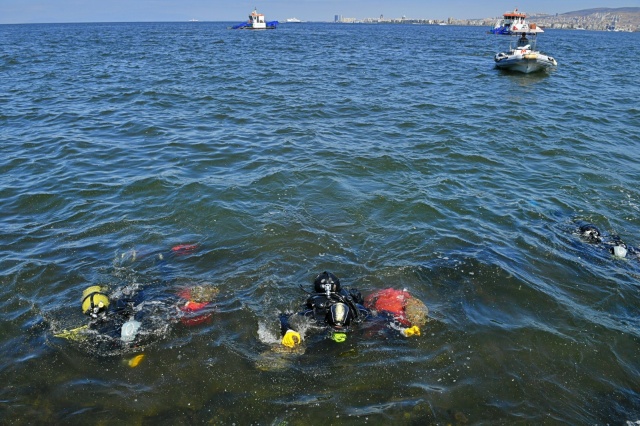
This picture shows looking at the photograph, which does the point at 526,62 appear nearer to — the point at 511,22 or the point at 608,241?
the point at 608,241

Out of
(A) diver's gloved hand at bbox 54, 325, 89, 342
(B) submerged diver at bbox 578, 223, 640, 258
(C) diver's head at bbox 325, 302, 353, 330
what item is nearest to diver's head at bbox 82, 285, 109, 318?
(A) diver's gloved hand at bbox 54, 325, 89, 342

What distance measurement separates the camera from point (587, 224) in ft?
33.2

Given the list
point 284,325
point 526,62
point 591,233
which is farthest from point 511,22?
point 284,325

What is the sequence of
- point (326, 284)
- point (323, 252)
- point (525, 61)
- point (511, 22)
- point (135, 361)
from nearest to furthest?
point (135, 361)
point (326, 284)
point (323, 252)
point (525, 61)
point (511, 22)

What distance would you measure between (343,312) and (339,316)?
0.29ft

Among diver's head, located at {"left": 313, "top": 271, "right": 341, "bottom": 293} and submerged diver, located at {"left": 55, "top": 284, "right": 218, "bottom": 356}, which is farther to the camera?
diver's head, located at {"left": 313, "top": 271, "right": 341, "bottom": 293}

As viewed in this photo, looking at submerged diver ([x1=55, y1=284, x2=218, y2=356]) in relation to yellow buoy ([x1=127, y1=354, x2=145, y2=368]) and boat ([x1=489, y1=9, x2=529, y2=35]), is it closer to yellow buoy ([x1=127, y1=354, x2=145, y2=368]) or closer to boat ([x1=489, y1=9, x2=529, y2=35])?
yellow buoy ([x1=127, y1=354, x2=145, y2=368])

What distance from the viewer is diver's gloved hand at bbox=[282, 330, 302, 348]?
6535 mm

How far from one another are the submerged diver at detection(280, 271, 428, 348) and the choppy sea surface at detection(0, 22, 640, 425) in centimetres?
25

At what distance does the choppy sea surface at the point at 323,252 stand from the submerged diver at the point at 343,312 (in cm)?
25

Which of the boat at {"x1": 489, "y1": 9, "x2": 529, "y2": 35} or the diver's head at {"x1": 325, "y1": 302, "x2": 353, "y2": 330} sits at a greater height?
the boat at {"x1": 489, "y1": 9, "x2": 529, "y2": 35}

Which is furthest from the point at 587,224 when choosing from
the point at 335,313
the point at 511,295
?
the point at 335,313

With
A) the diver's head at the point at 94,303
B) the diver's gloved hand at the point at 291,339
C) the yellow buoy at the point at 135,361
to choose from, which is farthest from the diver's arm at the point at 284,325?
the diver's head at the point at 94,303

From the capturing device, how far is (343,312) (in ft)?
21.5
